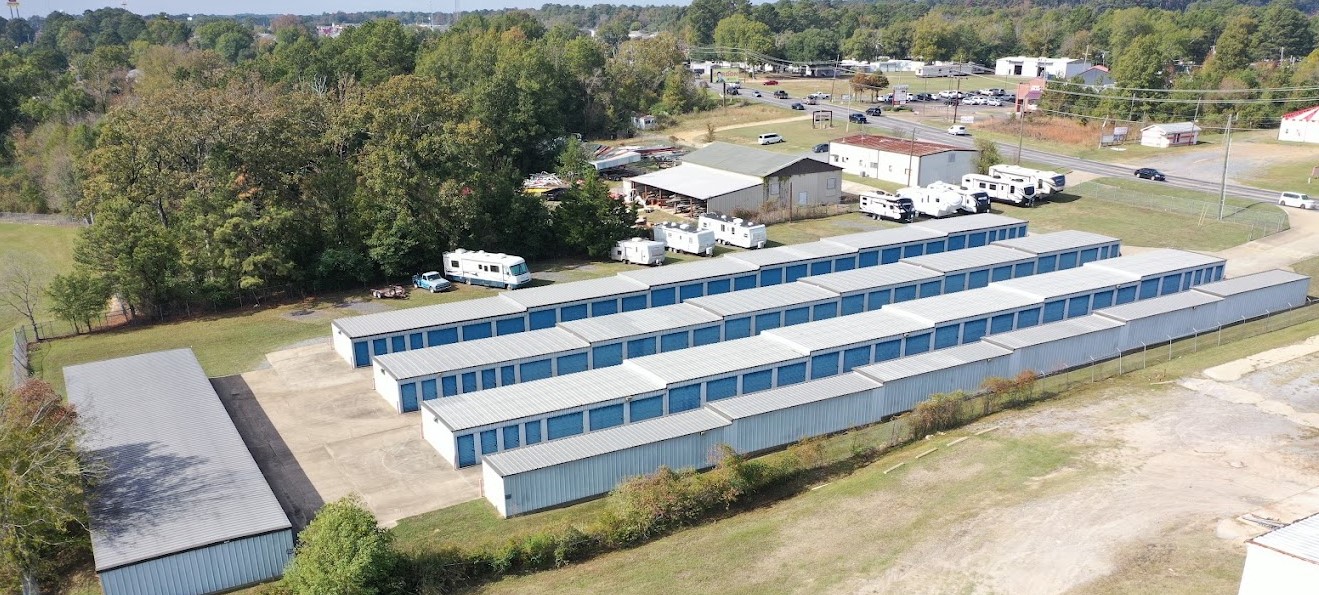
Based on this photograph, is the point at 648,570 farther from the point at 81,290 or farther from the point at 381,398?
the point at 81,290

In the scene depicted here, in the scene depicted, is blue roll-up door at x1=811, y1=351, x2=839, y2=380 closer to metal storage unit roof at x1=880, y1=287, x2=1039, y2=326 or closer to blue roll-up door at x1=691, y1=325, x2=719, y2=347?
metal storage unit roof at x1=880, y1=287, x2=1039, y2=326

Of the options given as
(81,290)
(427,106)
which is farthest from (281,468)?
(427,106)

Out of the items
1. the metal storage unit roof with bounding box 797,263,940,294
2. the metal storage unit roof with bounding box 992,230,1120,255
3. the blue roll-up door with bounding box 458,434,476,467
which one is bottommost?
the blue roll-up door with bounding box 458,434,476,467

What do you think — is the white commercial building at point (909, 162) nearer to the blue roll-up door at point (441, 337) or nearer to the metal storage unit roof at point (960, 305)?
the metal storage unit roof at point (960, 305)

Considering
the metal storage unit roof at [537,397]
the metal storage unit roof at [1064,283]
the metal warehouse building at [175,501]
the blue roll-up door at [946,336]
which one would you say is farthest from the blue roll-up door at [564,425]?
the metal storage unit roof at [1064,283]

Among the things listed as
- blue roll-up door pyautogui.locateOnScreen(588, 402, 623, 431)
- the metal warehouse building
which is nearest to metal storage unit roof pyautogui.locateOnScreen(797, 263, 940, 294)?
blue roll-up door pyautogui.locateOnScreen(588, 402, 623, 431)

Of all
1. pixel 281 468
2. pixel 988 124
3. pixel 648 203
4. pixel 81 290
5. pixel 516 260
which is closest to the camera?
pixel 281 468

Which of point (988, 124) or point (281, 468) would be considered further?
point (988, 124)
